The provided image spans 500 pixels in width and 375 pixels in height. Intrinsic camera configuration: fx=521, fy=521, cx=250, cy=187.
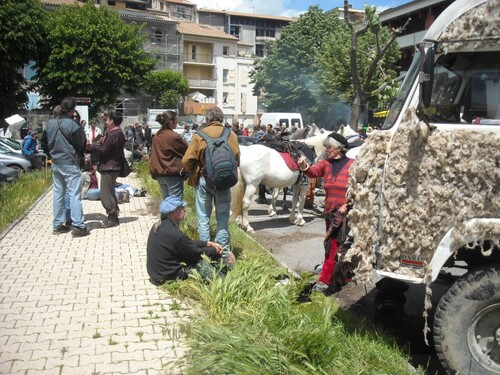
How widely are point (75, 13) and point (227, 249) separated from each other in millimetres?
31795

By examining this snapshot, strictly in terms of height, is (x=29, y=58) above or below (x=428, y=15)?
below

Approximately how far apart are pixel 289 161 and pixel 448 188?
6172mm

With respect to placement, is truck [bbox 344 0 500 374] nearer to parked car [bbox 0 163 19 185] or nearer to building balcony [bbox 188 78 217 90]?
parked car [bbox 0 163 19 185]

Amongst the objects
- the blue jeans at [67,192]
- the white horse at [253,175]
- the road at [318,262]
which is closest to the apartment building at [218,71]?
the road at [318,262]

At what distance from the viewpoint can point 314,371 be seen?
3.75m

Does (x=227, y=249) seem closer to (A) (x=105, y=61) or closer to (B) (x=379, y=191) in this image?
(B) (x=379, y=191)

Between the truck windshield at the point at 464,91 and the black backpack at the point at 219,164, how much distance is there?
263 centimetres

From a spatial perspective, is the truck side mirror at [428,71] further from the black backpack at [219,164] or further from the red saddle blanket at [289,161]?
the red saddle blanket at [289,161]

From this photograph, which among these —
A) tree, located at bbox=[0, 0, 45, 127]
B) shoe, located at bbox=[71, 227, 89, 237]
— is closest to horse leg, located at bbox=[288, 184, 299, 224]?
shoe, located at bbox=[71, 227, 89, 237]

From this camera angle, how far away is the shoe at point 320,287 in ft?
18.1

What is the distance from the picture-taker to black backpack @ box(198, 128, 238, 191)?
597cm

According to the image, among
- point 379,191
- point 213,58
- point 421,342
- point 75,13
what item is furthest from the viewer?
point 213,58

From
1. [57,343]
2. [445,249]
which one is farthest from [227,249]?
[445,249]

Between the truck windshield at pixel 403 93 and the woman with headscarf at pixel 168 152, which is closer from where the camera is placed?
the truck windshield at pixel 403 93
